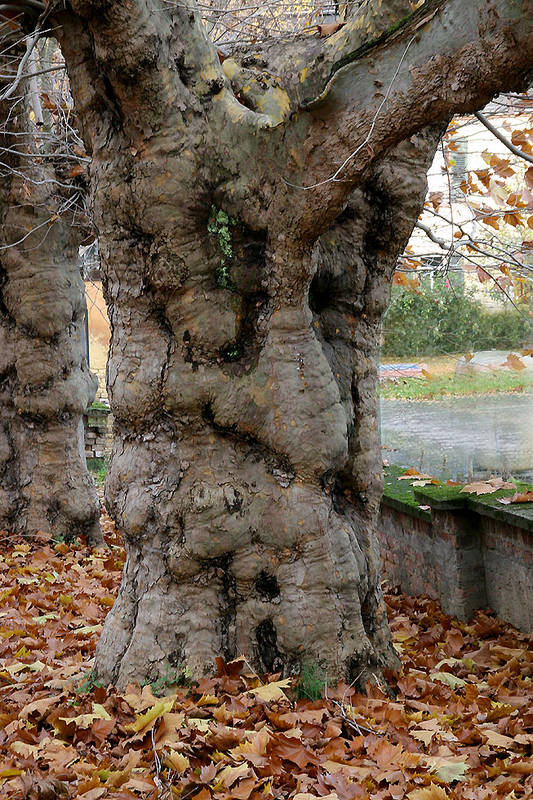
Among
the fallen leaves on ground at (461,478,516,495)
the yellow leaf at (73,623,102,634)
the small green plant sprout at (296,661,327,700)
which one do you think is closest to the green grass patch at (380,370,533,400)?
the fallen leaves on ground at (461,478,516,495)

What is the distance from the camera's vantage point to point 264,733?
2.99m

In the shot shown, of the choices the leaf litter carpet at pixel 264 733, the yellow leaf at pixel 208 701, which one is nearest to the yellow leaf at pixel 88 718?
the leaf litter carpet at pixel 264 733

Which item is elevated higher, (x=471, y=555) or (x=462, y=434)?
(x=462, y=434)

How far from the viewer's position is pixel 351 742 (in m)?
3.06

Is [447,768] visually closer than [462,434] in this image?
Yes

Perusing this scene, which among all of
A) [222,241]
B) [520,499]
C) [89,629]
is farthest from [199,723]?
[520,499]

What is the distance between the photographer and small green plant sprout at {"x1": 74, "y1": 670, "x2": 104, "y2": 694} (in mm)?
3791

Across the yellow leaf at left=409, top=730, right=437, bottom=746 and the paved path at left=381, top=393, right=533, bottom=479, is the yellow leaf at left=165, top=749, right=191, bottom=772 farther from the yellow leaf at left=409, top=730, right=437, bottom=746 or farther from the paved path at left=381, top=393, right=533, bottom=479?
the paved path at left=381, top=393, right=533, bottom=479

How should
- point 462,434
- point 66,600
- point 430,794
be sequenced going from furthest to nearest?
point 462,434
point 66,600
point 430,794

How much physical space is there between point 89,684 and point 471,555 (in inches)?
109

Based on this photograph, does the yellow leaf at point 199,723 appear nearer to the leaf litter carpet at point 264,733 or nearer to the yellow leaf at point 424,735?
the leaf litter carpet at point 264,733

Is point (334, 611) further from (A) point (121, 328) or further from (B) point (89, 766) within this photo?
(A) point (121, 328)

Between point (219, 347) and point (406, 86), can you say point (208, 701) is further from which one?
point (406, 86)

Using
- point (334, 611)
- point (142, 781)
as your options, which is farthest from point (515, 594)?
point (142, 781)
